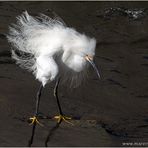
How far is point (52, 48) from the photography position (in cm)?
693

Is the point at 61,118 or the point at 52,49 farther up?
the point at 52,49

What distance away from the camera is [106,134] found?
21.7 feet

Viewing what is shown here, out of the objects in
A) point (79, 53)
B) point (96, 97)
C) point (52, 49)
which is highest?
point (52, 49)

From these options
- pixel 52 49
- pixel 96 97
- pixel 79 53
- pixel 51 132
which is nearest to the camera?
pixel 51 132

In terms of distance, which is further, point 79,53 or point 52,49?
point 79,53

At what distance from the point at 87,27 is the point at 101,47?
1285mm

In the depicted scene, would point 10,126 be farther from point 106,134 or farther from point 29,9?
point 29,9

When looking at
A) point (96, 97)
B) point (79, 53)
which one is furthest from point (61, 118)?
point (96, 97)

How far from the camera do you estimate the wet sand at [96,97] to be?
6.50m

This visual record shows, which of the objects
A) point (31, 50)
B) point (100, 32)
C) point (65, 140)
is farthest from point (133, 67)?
point (65, 140)

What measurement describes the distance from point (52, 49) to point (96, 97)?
1.37 metres

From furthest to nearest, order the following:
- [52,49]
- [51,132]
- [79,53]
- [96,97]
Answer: [96,97]
[79,53]
[52,49]
[51,132]

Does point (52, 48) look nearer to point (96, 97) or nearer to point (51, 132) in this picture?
point (51, 132)

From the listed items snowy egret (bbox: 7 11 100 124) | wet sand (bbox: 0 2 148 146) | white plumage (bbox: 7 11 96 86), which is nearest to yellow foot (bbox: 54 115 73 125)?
snowy egret (bbox: 7 11 100 124)
